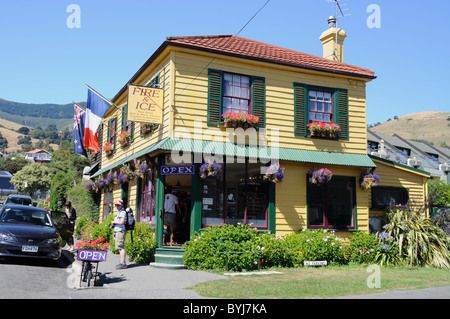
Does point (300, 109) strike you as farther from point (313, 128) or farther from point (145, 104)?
point (145, 104)

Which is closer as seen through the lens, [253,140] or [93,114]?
[253,140]

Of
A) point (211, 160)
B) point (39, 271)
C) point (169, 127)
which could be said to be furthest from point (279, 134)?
point (39, 271)

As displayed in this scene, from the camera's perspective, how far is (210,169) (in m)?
12.0

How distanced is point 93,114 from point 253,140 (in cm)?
662

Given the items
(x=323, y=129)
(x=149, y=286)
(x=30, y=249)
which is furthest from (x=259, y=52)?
Answer: (x=30, y=249)

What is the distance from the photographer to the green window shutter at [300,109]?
47.1 feet

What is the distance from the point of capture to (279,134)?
46.0 ft

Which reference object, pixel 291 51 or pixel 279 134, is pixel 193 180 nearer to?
pixel 279 134

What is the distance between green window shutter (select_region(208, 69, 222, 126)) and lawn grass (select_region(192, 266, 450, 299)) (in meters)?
5.10

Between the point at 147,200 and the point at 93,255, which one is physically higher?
the point at 147,200

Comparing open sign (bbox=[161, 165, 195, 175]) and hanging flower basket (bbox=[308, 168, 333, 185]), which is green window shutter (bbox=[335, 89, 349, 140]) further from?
open sign (bbox=[161, 165, 195, 175])
